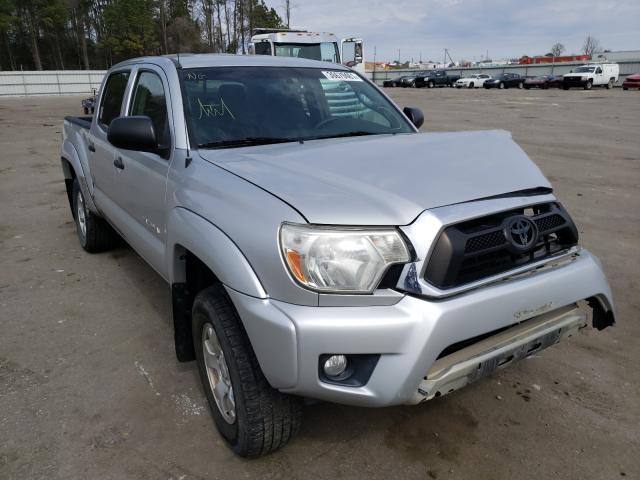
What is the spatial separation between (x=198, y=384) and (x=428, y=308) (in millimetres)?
1639

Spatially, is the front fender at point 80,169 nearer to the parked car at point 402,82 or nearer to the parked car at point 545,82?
the parked car at point 545,82

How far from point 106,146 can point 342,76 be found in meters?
1.87

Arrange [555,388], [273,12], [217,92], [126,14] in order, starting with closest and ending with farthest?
[555,388] → [217,92] → [273,12] → [126,14]

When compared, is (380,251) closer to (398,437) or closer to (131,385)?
(398,437)

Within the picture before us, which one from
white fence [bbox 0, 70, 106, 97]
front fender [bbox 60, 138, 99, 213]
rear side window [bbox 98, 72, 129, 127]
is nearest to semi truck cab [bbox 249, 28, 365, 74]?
front fender [bbox 60, 138, 99, 213]

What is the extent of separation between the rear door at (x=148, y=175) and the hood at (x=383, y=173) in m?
Answer: 0.39

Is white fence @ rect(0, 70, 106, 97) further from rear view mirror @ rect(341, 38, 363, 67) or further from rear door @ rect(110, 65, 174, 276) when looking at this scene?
rear door @ rect(110, 65, 174, 276)

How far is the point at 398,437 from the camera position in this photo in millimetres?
2555

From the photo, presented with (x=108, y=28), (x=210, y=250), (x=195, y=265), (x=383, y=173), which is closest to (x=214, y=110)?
(x=195, y=265)

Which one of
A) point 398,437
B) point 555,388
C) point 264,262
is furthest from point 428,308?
point 555,388

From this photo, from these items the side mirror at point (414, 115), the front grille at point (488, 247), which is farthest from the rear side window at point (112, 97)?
the front grille at point (488, 247)

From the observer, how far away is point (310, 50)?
57.0ft

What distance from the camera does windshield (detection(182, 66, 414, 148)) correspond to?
3.00 metres

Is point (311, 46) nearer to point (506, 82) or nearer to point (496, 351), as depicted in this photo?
point (496, 351)
